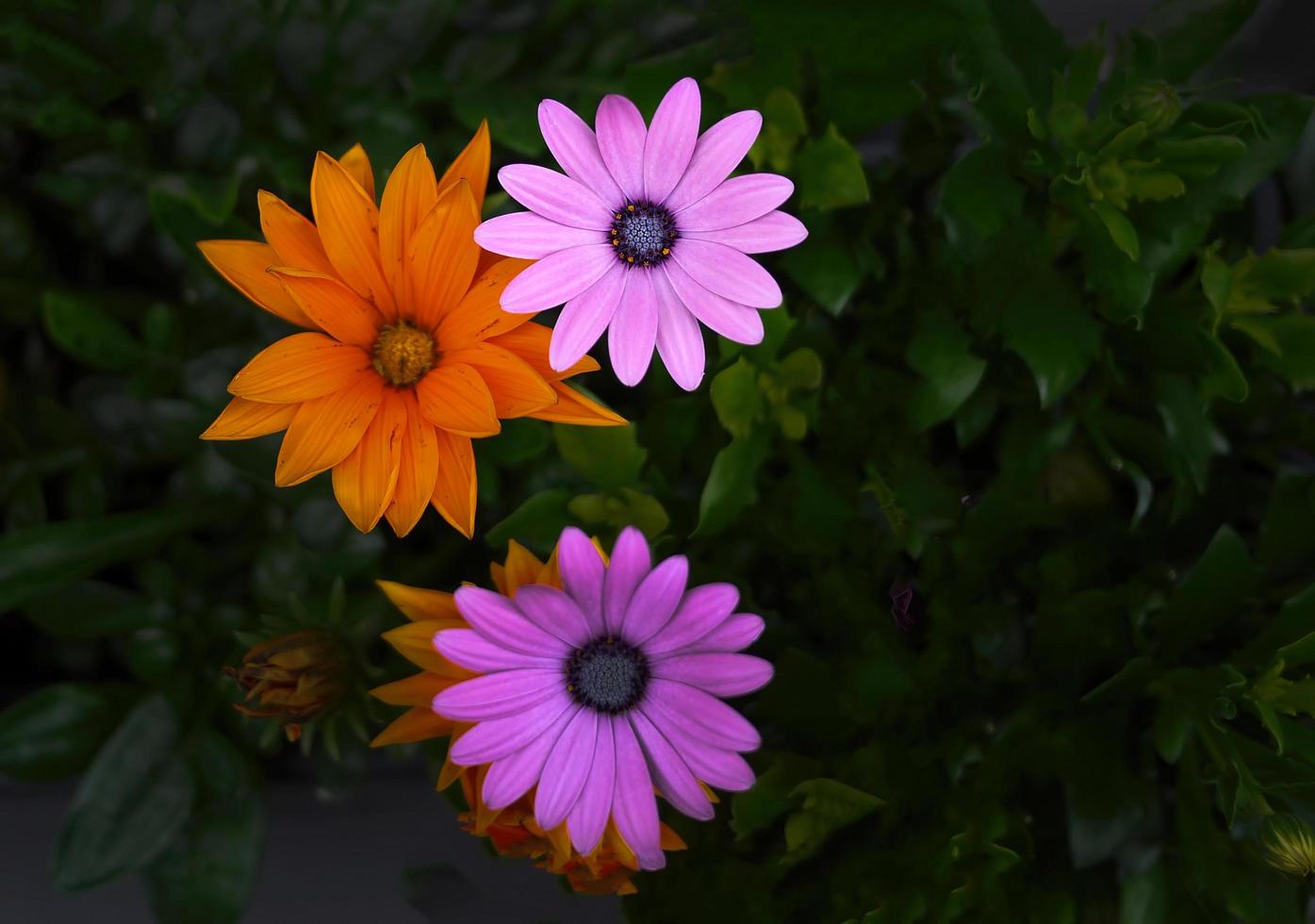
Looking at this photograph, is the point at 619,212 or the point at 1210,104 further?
the point at 1210,104

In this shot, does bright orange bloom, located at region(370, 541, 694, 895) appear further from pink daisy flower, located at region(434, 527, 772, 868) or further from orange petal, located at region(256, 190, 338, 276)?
orange petal, located at region(256, 190, 338, 276)

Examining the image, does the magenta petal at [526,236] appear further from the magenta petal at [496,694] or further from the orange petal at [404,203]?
the magenta petal at [496,694]

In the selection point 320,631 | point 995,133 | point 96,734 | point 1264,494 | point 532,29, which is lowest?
point 96,734

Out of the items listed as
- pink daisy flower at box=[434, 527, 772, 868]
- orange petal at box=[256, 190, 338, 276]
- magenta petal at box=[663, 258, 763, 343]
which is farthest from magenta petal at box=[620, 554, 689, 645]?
orange petal at box=[256, 190, 338, 276]

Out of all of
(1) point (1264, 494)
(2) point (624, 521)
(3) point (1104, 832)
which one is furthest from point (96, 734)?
(1) point (1264, 494)

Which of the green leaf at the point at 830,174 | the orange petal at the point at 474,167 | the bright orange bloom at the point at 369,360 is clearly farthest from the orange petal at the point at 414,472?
the green leaf at the point at 830,174

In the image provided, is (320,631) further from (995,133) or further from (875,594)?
(995,133)
